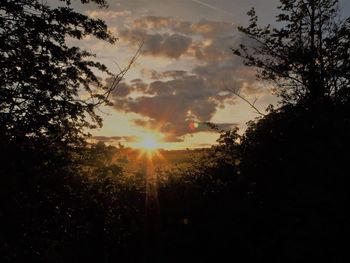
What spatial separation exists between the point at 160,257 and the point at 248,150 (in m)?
3.90

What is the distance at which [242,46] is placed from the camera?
2248 cm

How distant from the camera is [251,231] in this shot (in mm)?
10195

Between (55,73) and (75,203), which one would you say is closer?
(75,203)

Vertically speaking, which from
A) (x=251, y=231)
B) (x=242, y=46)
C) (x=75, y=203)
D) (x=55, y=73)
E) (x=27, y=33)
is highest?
(x=242, y=46)

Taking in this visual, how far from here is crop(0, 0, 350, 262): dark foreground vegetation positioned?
29.3ft

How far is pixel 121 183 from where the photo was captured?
45.8 feet

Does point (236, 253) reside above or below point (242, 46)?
below

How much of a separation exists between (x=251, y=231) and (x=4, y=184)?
552 cm

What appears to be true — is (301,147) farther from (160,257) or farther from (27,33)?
(27,33)

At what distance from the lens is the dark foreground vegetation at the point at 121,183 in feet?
29.3

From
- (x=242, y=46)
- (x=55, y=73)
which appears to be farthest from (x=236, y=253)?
(x=242, y=46)

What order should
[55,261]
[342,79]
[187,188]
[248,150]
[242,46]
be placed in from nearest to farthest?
[55,261] → [248,150] → [187,188] → [342,79] → [242,46]

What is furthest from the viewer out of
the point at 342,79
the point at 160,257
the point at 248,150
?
the point at 342,79

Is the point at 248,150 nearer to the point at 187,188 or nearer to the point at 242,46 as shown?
the point at 187,188
